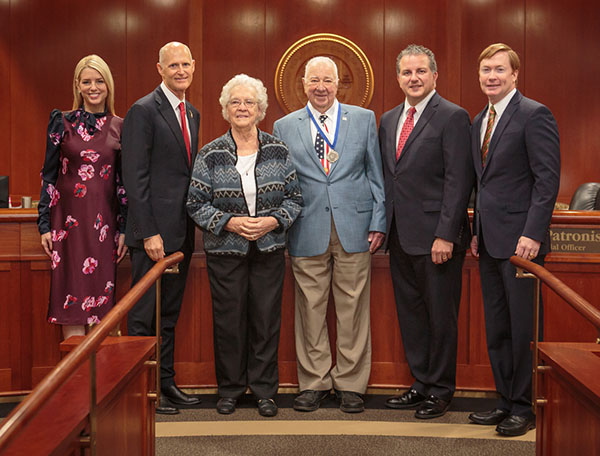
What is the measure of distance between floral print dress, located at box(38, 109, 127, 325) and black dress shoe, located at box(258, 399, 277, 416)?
0.91 m

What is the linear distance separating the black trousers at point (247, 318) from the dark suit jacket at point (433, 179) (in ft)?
2.18

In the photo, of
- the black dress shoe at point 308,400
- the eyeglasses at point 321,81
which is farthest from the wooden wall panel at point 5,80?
the black dress shoe at point 308,400

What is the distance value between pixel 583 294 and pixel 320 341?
1.42 m

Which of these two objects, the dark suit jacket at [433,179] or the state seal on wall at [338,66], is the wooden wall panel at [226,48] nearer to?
the state seal on wall at [338,66]

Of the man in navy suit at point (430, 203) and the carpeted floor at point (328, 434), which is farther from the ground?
the man in navy suit at point (430, 203)

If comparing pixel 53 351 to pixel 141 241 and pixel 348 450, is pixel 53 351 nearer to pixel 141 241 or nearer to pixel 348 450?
pixel 141 241

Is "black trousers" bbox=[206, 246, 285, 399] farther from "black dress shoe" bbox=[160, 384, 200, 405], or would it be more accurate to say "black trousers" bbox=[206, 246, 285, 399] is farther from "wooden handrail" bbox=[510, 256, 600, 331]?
"wooden handrail" bbox=[510, 256, 600, 331]

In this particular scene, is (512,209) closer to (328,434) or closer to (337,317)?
(337,317)

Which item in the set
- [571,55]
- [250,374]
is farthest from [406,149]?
[571,55]

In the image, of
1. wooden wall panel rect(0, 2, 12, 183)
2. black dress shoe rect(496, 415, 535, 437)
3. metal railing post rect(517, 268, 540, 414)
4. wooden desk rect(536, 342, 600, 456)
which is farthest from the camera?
wooden wall panel rect(0, 2, 12, 183)

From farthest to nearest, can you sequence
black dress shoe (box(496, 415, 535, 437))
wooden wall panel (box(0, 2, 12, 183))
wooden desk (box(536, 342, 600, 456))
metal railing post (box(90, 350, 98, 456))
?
wooden wall panel (box(0, 2, 12, 183)) < black dress shoe (box(496, 415, 535, 437)) < wooden desk (box(536, 342, 600, 456)) < metal railing post (box(90, 350, 98, 456))

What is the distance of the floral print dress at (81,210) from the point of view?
11.1 ft

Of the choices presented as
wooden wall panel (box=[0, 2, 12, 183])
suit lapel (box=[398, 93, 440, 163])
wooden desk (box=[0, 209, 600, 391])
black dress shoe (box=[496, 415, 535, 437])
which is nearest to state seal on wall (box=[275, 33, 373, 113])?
wooden wall panel (box=[0, 2, 12, 183])

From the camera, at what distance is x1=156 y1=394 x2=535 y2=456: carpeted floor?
9.70 ft
